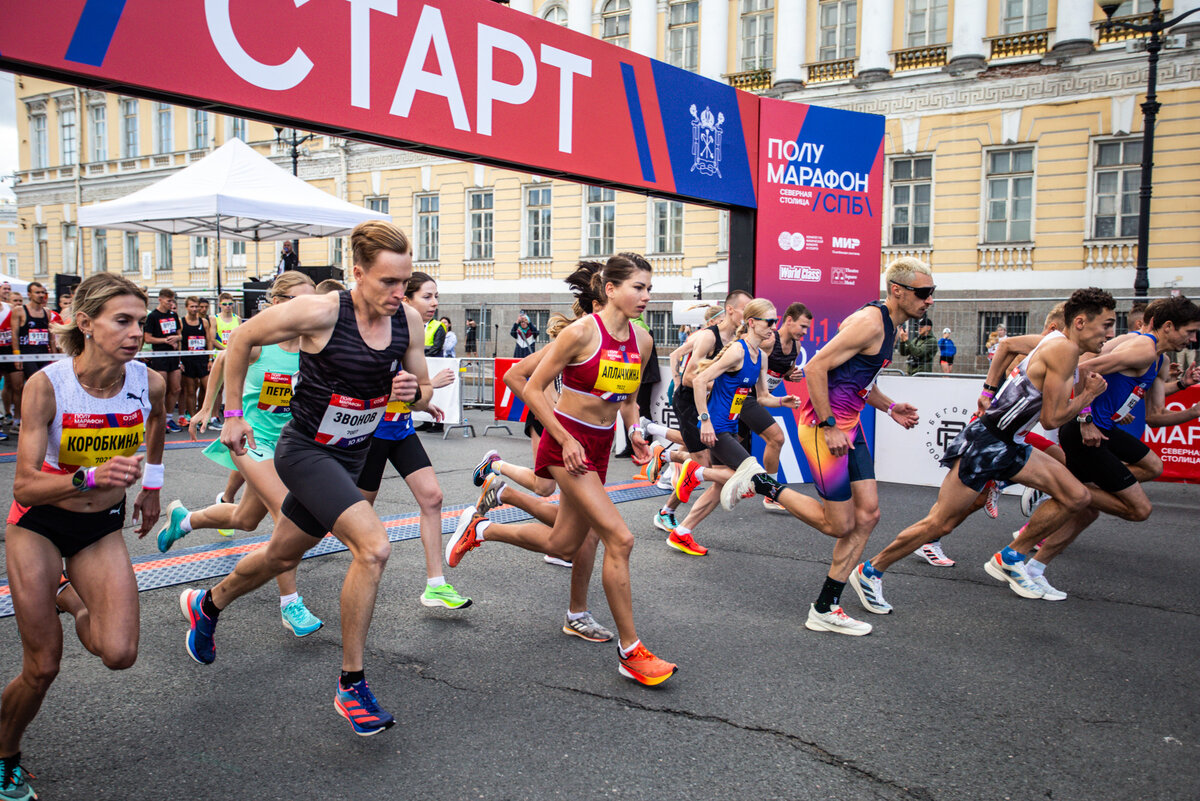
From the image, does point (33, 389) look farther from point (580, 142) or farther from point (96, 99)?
point (96, 99)

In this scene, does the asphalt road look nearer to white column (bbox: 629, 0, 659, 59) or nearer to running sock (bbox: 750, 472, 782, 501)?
running sock (bbox: 750, 472, 782, 501)

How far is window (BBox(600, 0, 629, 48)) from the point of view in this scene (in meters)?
29.1

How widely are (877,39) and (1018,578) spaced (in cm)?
2191

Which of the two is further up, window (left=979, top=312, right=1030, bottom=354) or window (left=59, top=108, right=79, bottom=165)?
window (left=59, top=108, right=79, bottom=165)

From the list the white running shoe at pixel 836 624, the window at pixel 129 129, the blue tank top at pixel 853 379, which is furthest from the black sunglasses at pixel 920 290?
the window at pixel 129 129

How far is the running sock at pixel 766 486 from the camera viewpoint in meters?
5.28

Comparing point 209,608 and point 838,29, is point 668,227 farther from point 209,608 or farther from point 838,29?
point 209,608

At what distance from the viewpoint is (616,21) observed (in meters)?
29.3

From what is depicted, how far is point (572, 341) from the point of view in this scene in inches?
170

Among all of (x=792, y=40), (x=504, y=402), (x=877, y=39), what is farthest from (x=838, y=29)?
(x=504, y=402)

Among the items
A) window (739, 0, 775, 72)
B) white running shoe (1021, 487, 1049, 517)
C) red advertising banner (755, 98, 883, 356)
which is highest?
window (739, 0, 775, 72)

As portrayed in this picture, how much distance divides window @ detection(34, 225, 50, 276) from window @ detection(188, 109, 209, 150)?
10.3 m

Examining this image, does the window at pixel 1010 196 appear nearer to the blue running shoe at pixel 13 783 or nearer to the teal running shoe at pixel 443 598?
the teal running shoe at pixel 443 598

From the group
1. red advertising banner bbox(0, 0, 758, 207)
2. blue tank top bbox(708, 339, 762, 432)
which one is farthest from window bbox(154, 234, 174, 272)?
blue tank top bbox(708, 339, 762, 432)
